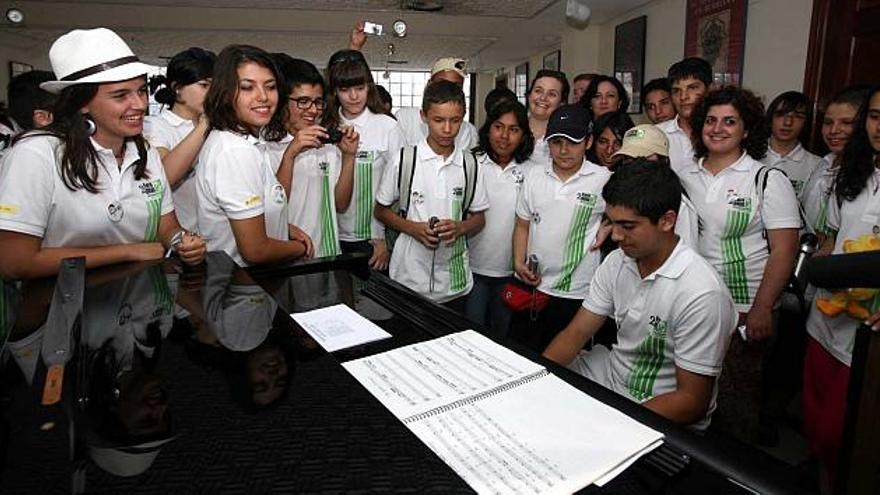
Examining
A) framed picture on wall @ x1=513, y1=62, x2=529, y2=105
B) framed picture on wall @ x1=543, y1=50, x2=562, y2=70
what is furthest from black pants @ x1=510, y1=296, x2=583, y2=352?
framed picture on wall @ x1=513, y1=62, x2=529, y2=105

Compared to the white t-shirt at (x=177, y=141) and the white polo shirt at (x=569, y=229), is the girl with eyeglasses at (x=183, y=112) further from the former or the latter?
the white polo shirt at (x=569, y=229)

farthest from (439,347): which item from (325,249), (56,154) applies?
(325,249)

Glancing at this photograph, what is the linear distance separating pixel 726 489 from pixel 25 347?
1042 millimetres

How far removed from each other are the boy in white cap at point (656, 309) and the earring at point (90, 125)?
139 cm

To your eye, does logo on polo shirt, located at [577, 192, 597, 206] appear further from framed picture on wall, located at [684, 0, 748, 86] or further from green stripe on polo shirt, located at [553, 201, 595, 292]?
framed picture on wall, located at [684, 0, 748, 86]

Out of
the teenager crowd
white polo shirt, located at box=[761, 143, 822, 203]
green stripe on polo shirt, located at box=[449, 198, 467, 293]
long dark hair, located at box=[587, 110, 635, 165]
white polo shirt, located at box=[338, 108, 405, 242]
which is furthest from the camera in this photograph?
white polo shirt, located at box=[761, 143, 822, 203]

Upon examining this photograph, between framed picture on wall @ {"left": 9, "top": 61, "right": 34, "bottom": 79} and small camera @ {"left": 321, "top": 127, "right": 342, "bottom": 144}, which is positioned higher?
framed picture on wall @ {"left": 9, "top": 61, "right": 34, "bottom": 79}

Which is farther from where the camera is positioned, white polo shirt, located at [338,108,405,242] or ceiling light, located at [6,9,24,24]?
ceiling light, located at [6,9,24,24]

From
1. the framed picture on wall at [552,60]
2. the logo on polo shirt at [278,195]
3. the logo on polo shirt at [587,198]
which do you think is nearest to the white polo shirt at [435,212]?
the logo on polo shirt at [587,198]

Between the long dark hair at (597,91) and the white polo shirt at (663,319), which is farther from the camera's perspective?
the long dark hair at (597,91)

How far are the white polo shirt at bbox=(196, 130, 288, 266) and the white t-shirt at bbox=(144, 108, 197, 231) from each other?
1.41ft

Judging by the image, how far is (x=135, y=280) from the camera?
4.33 ft

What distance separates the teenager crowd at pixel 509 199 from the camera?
1476 millimetres

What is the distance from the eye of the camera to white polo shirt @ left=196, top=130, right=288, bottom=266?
153 centimetres
